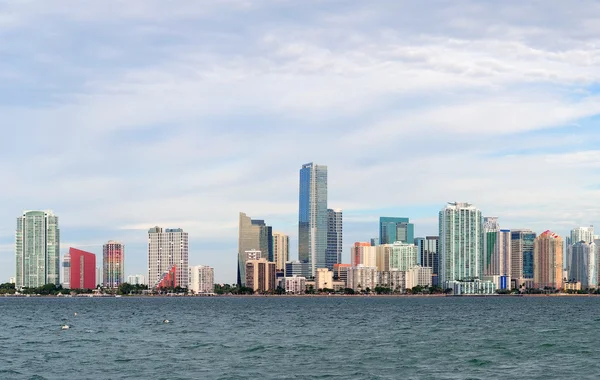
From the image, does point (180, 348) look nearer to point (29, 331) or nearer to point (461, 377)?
point (461, 377)

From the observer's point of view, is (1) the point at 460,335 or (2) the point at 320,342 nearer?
(2) the point at 320,342

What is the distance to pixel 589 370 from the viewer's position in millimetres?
69938

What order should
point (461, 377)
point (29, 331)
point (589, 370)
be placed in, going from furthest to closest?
point (29, 331) < point (589, 370) < point (461, 377)

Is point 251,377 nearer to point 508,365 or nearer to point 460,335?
point 508,365

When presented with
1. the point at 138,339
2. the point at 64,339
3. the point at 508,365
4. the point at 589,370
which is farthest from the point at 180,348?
the point at 589,370

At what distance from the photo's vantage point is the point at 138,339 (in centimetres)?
10281

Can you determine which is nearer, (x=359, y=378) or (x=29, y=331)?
(x=359, y=378)

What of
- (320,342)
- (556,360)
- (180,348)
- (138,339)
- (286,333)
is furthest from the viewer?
(286,333)

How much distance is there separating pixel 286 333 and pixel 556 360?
44109 mm

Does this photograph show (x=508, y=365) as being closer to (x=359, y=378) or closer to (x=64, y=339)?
(x=359, y=378)

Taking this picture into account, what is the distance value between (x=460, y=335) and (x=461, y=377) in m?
41.8

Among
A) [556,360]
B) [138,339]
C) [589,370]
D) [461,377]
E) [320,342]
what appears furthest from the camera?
[138,339]

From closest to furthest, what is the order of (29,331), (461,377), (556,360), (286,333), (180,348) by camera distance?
(461,377)
(556,360)
(180,348)
(286,333)
(29,331)

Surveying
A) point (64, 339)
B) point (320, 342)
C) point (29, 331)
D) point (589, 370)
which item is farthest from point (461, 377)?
point (29, 331)
